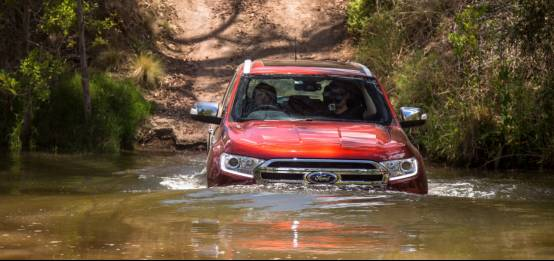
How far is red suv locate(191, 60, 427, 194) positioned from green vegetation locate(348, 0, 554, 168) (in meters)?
3.15

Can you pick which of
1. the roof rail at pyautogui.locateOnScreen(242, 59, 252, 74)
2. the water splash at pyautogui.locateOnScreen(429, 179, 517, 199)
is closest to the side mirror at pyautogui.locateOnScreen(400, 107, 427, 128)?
the water splash at pyautogui.locateOnScreen(429, 179, 517, 199)

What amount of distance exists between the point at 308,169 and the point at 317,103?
1.82 metres

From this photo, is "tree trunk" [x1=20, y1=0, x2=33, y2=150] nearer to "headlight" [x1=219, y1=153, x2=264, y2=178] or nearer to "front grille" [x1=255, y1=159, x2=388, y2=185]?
"headlight" [x1=219, y1=153, x2=264, y2=178]

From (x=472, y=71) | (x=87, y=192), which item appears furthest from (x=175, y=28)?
(x=87, y=192)

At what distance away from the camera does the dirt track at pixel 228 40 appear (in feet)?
76.9

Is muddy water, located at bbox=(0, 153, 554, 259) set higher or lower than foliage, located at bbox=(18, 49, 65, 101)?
lower

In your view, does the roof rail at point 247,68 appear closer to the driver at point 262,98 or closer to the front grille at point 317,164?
the driver at point 262,98

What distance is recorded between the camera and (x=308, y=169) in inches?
384

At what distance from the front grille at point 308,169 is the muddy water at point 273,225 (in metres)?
0.09

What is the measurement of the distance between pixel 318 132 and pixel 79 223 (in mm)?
2418

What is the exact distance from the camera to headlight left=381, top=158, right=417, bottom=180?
9.87 m

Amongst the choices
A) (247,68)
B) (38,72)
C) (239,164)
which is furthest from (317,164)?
(38,72)

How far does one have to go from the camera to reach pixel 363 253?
720 cm

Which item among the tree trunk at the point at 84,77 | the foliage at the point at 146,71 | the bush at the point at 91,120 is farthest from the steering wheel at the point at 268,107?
the foliage at the point at 146,71
